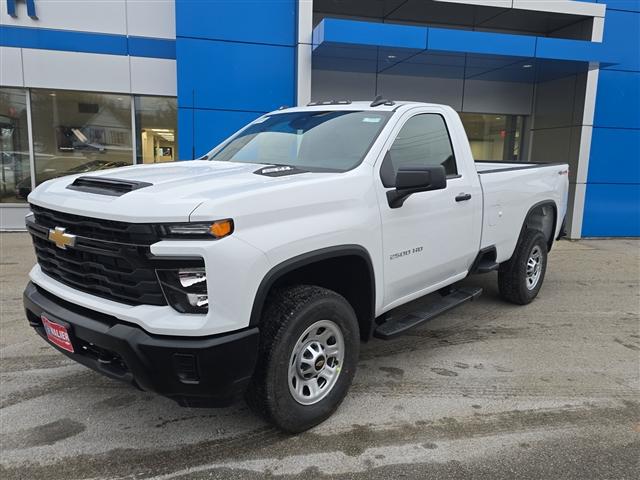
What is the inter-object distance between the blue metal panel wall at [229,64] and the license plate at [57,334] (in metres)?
6.56

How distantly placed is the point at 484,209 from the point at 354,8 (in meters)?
7.29

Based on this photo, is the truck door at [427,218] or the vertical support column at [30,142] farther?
the vertical support column at [30,142]

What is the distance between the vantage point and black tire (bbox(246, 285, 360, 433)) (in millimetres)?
2887

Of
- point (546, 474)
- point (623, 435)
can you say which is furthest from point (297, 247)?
point (623, 435)

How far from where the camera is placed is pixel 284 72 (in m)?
9.71

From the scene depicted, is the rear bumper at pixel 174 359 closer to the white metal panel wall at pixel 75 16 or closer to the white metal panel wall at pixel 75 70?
the white metal panel wall at pixel 75 70

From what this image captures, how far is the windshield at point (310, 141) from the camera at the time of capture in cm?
369

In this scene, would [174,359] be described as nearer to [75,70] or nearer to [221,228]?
[221,228]

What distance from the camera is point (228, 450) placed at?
3059mm

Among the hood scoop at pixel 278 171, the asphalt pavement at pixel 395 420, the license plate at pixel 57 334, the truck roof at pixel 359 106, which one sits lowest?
the asphalt pavement at pixel 395 420

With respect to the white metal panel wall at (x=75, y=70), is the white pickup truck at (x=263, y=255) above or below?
below

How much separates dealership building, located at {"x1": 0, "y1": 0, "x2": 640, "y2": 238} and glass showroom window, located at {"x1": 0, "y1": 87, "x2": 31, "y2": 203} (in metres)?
0.02

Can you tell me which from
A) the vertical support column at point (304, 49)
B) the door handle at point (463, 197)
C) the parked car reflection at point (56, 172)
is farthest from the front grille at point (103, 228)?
the parked car reflection at point (56, 172)

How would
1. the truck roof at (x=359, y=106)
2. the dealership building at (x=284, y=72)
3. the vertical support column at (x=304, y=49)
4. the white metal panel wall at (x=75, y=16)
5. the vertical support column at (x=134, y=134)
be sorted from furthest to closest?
the vertical support column at (x=134, y=134)
the white metal panel wall at (x=75, y=16)
the dealership building at (x=284, y=72)
the vertical support column at (x=304, y=49)
the truck roof at (x=359, y=106)
